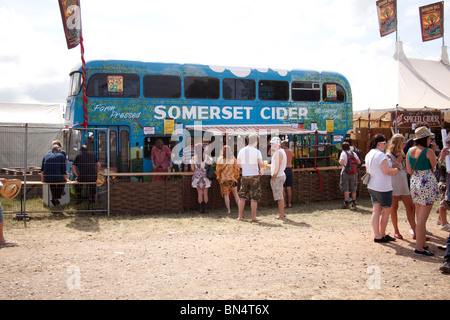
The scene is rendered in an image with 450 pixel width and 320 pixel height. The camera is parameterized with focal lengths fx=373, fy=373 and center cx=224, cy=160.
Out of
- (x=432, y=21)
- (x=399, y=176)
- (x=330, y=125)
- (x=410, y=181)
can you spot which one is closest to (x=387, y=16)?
(x=432, y=21)

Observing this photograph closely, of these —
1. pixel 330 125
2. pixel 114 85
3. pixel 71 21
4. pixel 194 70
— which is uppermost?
pixel 71 21

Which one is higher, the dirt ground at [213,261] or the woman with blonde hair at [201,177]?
the woman with blonde hair at [201,177]

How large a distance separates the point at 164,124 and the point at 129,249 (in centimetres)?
643

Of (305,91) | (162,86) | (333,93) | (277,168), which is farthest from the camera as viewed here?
(333,93)

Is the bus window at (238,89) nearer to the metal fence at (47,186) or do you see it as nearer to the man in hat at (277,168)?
the metal fence at (47,186)

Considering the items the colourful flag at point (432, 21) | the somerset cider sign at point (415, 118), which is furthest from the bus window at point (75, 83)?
the colourful flag at point (432, 21)

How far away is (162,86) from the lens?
39.6ft

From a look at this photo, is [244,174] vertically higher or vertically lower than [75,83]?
lower

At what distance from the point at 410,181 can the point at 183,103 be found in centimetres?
798

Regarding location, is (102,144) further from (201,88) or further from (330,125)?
(330,125)

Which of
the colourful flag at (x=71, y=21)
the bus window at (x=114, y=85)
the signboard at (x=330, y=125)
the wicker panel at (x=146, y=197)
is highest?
the colourful flag at (x=71, y=21)

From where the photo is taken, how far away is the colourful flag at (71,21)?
10.8 m

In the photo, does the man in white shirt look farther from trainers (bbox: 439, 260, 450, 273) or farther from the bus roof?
the bus roof

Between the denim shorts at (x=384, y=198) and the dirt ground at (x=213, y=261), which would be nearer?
the dirt ground at (x=213, y=261)
